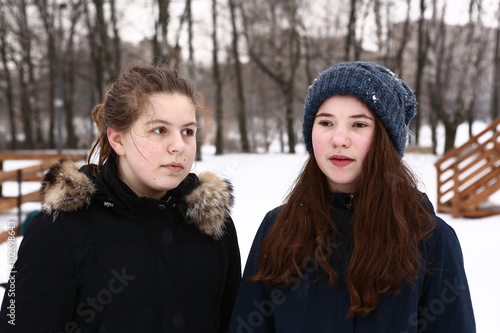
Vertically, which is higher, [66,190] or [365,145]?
[365,145]

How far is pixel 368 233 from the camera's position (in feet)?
5.97

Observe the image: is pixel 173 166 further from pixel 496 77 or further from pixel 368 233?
pixel 496 77

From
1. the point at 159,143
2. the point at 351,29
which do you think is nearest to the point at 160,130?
the point at 159,143

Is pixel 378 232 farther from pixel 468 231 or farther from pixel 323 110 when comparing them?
pixel 468 231

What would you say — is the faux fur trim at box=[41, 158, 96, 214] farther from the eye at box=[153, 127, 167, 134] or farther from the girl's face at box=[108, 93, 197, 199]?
the eye at box=[153, 127, 167, 134]

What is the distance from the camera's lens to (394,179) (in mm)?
1836

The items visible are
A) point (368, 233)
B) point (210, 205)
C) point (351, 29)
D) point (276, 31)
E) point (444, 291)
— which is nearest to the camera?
point (444, 291)

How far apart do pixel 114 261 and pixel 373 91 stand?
3.90ft

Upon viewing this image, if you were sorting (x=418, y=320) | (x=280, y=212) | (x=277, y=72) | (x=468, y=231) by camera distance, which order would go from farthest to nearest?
(x=277, y=72) < (x=468, y=231) < (x=280, y=212) < (x=418, y=320)

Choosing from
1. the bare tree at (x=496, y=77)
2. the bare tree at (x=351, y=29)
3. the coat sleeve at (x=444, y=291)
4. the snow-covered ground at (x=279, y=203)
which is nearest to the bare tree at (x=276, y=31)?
the bare tree at (x=351, y=29)

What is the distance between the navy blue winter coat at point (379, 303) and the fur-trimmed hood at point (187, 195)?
38cm

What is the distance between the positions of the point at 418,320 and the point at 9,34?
2801 centimetres

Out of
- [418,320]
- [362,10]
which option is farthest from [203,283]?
[362,10]

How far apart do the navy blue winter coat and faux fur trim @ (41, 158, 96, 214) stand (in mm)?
756
